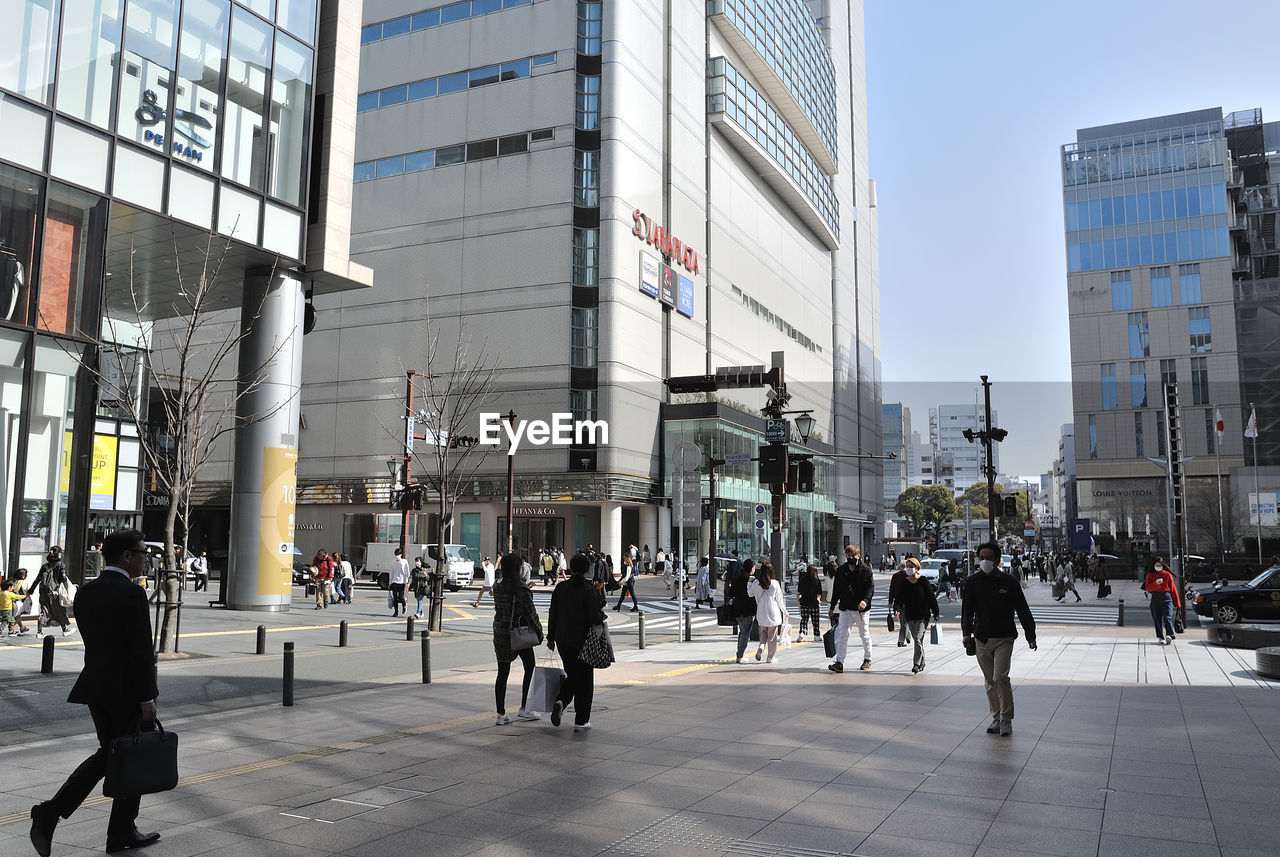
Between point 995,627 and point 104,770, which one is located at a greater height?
point 995,627

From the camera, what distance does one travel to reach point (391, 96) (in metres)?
53.9

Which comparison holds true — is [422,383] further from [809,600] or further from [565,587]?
[565,587]

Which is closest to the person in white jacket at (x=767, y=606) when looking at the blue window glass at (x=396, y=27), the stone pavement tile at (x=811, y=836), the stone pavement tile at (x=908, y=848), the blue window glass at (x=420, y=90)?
the stone pavement tile at (x=811, y=836)

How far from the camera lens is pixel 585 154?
48.3 metres

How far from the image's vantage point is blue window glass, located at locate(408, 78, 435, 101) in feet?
172

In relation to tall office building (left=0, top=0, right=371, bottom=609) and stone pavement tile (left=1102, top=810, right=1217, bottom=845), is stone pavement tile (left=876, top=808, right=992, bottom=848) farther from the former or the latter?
tall office building (left=0, top=0, right=371, bottom=609)

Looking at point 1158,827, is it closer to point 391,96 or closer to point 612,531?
point 612,531

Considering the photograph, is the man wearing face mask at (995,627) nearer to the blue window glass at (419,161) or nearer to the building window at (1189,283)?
the blue window glass at (419,161)

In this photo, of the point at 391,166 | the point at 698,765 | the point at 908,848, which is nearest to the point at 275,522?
the point at 698,765

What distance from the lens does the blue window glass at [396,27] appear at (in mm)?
54031

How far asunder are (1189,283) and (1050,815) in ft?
322

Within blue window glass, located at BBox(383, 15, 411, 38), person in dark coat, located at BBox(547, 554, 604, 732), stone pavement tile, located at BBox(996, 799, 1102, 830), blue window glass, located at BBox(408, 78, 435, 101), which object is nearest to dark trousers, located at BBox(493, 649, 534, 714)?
person in dark coat, located at BBox(547, 554, 604, 732)

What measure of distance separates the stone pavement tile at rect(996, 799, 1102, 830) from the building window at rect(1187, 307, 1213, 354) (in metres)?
96.2

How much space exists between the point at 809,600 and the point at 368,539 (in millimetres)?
37654
